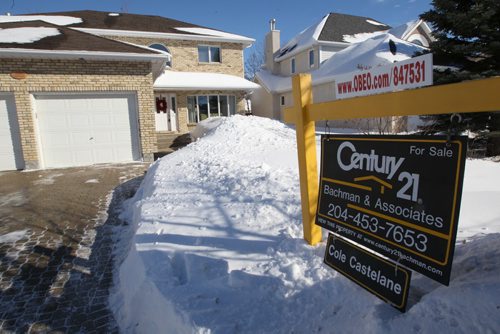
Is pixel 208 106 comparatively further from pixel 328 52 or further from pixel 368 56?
pixel 328 52

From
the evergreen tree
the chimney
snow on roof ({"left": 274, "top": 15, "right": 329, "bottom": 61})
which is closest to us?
the evergreen tree

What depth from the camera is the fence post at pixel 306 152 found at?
318cm

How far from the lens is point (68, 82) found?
10.6m

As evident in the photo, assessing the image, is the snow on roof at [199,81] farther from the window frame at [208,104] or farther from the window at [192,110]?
the window at [192,110]

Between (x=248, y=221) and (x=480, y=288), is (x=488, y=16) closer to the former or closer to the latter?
(x=248, y=221)

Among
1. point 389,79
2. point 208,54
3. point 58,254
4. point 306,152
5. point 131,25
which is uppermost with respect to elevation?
point 131,25

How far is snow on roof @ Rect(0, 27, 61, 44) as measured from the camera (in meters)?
10.6

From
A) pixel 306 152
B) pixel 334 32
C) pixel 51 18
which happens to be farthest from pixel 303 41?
pixel 306 152

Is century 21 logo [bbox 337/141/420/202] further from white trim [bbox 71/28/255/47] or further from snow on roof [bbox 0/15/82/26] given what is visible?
snow on roof [bbox 0/15/82/26]

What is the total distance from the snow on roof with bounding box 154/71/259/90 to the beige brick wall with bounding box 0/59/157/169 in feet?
21.8

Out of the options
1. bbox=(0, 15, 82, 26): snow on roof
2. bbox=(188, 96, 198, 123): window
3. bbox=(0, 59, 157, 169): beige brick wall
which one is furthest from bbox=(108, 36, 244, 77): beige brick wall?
bbox=(0, 59, 157, 169): beige brick wall

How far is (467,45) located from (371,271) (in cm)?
1176

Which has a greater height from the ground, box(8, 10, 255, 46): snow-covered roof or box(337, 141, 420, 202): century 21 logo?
box(8, 10, 255, 46): snow-covered roof

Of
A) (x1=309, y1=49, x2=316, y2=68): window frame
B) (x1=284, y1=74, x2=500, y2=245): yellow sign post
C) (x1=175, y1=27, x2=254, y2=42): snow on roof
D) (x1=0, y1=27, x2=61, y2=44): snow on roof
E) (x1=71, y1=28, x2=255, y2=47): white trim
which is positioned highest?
(x1=175, y1=27, x2=254, y2=42): snow on roof
